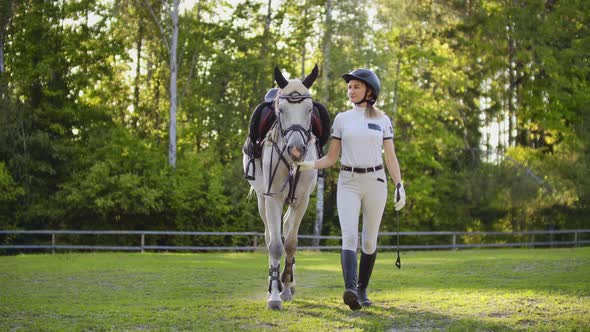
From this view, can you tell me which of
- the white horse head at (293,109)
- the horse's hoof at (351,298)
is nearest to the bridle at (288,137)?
the white horse head at (293,109)

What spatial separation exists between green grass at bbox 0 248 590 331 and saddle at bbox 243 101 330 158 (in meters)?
1.90

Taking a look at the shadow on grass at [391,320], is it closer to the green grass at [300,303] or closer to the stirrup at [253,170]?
the green grass at [300,303]

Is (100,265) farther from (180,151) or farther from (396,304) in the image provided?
(180,151)

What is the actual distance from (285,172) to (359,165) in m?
1.60

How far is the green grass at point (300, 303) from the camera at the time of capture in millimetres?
7383

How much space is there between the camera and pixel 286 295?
31.9ft

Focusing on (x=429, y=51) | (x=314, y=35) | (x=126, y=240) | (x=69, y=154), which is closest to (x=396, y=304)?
(x=126, y=240)

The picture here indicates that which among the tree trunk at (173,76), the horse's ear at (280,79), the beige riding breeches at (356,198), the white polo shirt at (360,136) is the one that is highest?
the tree trunk at (173,76)

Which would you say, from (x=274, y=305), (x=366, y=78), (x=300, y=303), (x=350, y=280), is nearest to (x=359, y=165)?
(x=366, y=78)

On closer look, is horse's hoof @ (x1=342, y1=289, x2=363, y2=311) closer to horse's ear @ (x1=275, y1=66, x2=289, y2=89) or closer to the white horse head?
the white horse head

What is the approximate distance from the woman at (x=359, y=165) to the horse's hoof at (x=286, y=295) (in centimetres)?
157

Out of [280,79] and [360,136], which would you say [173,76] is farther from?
[360,136]

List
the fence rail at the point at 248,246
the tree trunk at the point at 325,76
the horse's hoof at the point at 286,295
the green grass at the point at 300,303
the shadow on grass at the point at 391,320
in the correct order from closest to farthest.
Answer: the shadow on grass at the point at 391,320, the green grass at the point at 300,303, the horse's hoof at the point at 286,295, the fence rail at the point at 248,246, the tree trunk at the point at 325,76

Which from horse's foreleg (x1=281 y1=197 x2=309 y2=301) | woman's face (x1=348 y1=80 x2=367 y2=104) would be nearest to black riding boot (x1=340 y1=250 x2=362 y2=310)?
woman's face (x1=348 y1=80 x2=367 y2=104)
